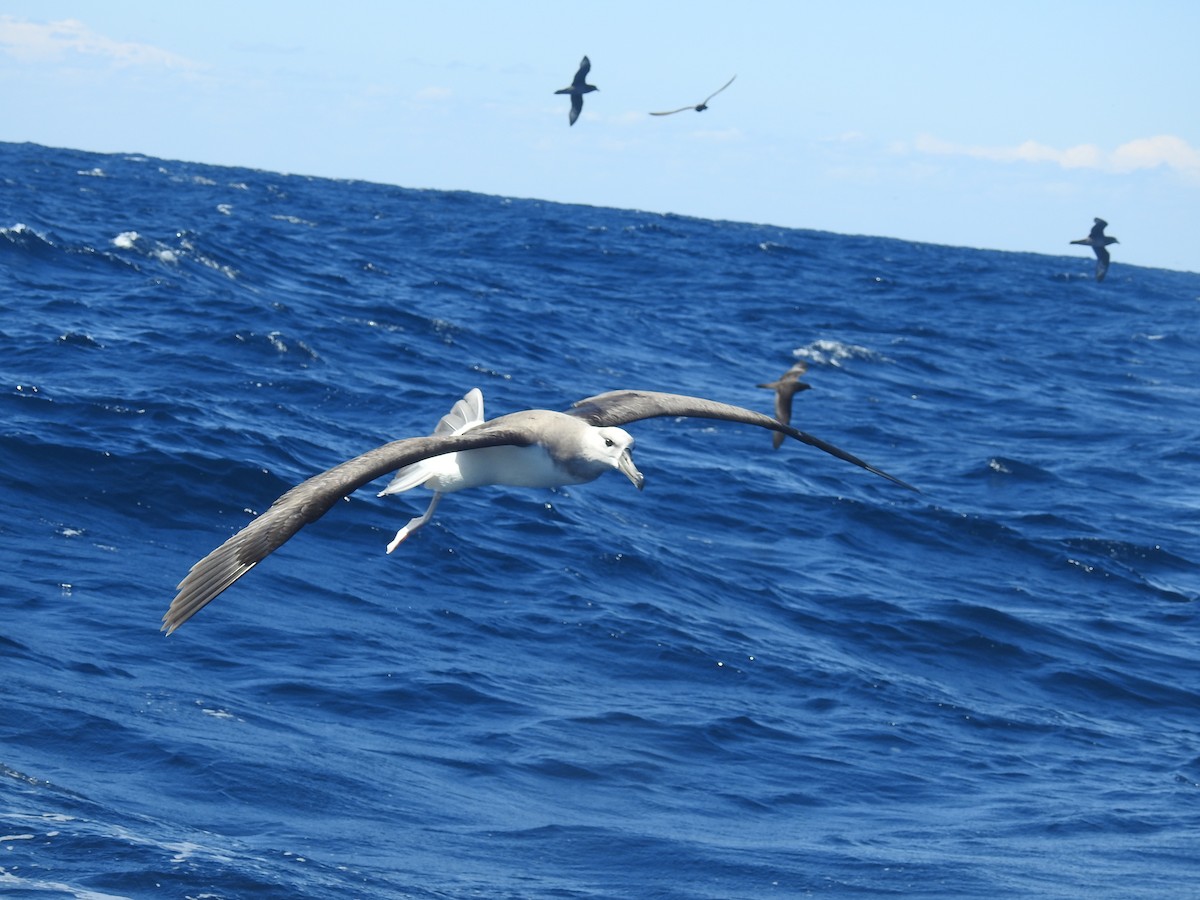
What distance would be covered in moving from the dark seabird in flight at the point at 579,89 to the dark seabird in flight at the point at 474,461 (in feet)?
32.4

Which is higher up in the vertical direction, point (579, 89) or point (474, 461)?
point (579, 89)

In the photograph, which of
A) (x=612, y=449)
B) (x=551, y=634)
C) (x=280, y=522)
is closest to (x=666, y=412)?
(x=612, y=449)

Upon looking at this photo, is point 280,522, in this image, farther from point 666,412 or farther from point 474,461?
point 666,412

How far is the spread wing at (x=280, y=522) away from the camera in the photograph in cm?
721

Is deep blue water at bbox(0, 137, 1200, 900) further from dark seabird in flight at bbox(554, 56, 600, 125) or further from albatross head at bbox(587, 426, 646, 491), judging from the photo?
dark seabird in flight at bbox(554, 56, 600, 125)

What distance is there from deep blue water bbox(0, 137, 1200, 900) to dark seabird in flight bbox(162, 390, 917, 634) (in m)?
1.88

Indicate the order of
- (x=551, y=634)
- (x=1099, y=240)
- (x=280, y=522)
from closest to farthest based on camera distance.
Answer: (x=280, y=522) < (x=551, y=634) < (x=1099, y=240)

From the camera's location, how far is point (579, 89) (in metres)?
20.5

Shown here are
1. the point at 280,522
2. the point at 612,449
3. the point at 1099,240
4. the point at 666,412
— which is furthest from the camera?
the point at 1099,240

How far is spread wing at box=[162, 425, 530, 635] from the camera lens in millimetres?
7207

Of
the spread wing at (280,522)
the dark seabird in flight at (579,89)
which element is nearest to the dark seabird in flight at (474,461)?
the spread wing at (280,522)

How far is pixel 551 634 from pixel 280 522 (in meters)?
6.06

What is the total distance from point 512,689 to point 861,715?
10.6ft

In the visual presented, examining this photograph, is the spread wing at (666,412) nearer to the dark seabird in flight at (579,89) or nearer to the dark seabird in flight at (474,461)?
the dark seabird in flight at (474,461)
